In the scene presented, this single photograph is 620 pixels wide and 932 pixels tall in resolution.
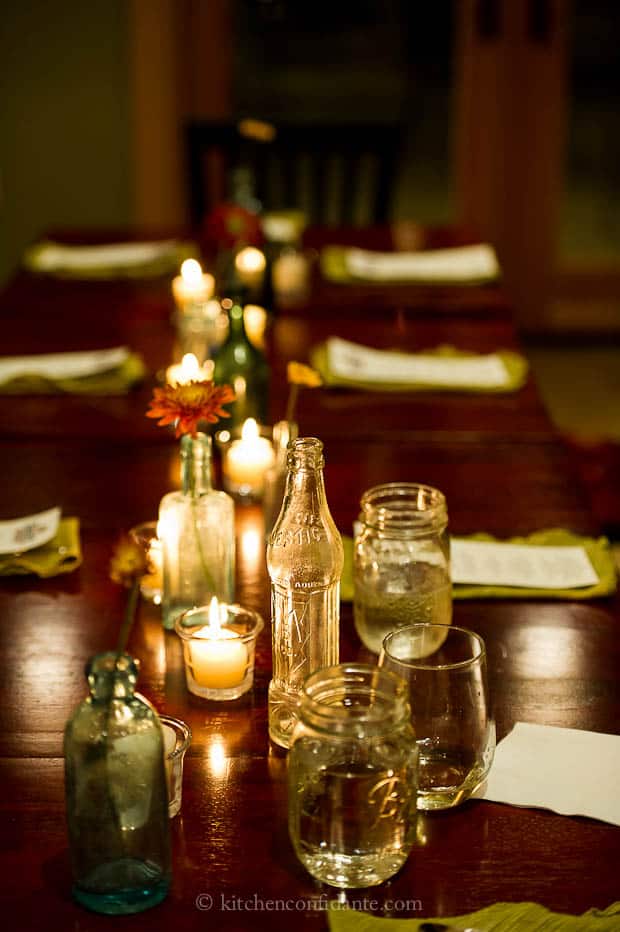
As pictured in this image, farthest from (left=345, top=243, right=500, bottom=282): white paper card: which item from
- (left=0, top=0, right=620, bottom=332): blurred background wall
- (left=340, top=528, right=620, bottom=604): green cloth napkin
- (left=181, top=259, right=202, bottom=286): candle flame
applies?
(left=0, top=0, right=620, bottom=332): blurred background wall

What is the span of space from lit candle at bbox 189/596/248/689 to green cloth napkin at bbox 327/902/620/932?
12.8 inches

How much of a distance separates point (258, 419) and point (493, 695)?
795 millimetres

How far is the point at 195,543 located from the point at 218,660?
171 mm

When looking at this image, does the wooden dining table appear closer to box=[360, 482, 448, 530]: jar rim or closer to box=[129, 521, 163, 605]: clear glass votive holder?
box=[129, 521, 163, 605]: clear glass votive holder

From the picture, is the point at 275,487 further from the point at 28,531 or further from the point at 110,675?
the point at 110,675

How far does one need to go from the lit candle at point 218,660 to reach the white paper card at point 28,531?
0.39 m

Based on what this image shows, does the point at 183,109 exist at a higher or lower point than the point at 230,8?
lower

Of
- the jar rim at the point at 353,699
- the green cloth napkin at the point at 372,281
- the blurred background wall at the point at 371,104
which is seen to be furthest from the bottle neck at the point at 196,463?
the blurred background wall at the point at 371,104

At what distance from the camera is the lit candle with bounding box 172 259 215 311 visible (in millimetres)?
2420

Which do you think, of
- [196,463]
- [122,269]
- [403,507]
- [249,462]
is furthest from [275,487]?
[122,269]

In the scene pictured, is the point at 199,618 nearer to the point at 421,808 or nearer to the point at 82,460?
the point at 421,808

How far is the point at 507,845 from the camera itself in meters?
0.99

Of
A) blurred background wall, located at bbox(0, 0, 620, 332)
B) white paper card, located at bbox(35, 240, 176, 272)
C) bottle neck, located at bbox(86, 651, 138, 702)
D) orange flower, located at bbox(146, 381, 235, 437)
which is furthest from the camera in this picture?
blurred background wall, located at bbox(0, 0, 620, 332)

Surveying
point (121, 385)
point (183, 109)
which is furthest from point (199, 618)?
point (183, 109)
